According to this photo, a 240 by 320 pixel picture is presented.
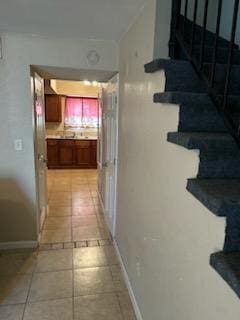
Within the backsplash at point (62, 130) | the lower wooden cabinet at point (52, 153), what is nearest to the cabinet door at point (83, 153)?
the lower wooden cabinet at point (52, 153)

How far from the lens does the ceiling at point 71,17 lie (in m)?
1.76

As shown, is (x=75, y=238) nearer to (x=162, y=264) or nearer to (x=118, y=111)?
(x=118, y=111)

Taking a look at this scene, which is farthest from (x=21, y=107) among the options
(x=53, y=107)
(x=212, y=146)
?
(x=53, y=107)

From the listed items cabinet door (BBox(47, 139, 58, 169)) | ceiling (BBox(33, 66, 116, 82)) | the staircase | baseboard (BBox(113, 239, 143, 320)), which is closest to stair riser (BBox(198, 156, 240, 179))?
the staircase

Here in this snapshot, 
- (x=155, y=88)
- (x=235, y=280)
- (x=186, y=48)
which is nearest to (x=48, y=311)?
(x=235, y=280)

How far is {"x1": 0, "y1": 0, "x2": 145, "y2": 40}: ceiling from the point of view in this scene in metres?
1.76

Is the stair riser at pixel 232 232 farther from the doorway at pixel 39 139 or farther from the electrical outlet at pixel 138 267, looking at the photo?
the doorway at pixel 39 139

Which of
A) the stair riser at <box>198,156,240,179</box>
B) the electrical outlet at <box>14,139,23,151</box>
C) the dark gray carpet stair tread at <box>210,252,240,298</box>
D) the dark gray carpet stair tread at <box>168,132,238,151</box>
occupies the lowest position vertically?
the dark gray carpet stair tread at <box>210,252,240,298</box>

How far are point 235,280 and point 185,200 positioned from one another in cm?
46

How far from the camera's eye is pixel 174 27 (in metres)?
1.59

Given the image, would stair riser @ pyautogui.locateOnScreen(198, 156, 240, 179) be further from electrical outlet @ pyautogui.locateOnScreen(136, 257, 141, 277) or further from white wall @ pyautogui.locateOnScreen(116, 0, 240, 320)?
electrical outlet @ pyautogui.locateOnScreen(136, 257, 141, 277)

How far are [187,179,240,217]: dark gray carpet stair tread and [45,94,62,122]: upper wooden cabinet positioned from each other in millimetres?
6378

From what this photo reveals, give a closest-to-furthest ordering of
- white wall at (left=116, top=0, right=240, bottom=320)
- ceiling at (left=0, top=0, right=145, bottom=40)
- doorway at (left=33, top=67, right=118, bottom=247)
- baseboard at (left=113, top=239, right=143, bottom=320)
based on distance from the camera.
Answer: white wall at (left=116, top=0, right=240, bottom=320)
ceiling at (left=0, top=0, right=145, bottom=40)
baseboard at (left=113, top=239, right=143, bottom=320)
doorway at (left=33, top=67, right=118, bottom=247)

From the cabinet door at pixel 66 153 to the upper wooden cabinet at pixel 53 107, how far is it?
0.84m
